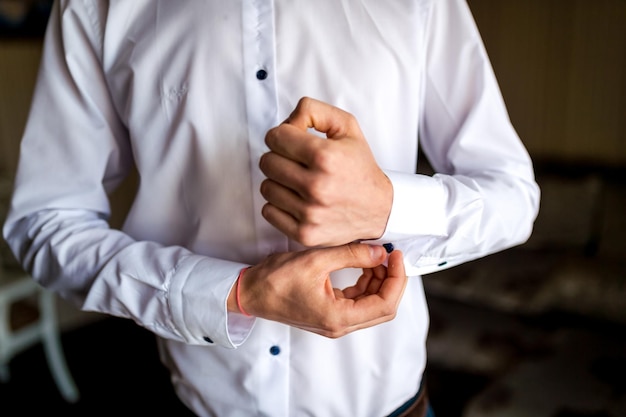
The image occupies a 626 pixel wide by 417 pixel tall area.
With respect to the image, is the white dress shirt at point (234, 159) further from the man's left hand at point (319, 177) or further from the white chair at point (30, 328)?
the white chair at point (30, 328)

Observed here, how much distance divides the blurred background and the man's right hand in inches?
59.0

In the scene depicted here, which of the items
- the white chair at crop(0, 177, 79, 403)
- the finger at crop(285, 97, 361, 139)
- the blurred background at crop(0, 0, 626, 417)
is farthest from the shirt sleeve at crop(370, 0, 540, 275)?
the white chair at crop(0, 177, 79, 403)

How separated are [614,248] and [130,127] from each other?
2.54m

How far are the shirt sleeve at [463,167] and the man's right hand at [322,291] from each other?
49 millimetres

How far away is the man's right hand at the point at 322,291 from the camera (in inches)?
26.1

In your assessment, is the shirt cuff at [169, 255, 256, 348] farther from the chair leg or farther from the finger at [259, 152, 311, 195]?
the chair leg

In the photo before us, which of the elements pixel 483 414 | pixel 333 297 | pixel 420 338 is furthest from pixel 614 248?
pixel 333 297

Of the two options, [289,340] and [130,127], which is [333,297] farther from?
[130,127]

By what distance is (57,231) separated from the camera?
0.84 metres

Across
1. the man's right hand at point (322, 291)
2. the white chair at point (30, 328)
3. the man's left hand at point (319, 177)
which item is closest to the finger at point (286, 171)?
the man's left hand at point (319, 177)

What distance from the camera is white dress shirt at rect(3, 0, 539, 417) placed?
0.78 metres

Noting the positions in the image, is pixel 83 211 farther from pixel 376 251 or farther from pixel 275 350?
pixel 376 251

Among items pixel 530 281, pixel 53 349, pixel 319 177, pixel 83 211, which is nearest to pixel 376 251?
pixel 319 177

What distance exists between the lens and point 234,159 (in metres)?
0.81
